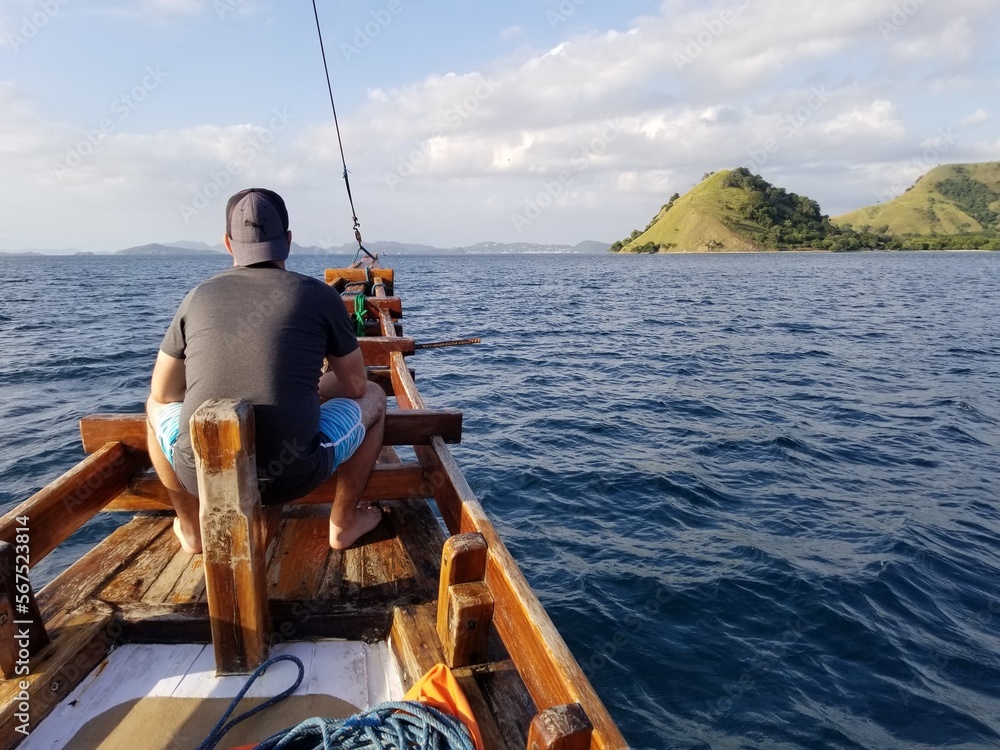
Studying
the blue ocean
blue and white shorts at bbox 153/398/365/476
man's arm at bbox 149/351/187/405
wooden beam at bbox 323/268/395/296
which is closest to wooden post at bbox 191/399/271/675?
blue and white shorts at bbox 153/398/365/476

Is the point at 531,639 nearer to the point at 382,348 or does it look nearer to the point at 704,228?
the point at 382,348

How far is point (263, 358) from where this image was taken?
2.72 metres

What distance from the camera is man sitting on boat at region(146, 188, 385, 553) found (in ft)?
8.90

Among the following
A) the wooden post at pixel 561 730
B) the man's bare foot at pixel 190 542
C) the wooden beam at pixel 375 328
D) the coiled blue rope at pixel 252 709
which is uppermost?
the wooden beam at pixel 375 328

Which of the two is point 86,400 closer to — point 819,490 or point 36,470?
point 36,470

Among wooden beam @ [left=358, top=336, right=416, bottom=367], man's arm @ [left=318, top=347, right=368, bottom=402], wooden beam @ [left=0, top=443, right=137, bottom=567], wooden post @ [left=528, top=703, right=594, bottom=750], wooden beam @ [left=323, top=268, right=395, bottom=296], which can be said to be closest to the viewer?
wooden post @ [left=528, top=703, right=594, bottom=750]

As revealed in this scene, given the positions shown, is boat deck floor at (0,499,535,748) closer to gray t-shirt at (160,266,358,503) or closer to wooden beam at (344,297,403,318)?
gray t-shirt at (160,266,358,503)

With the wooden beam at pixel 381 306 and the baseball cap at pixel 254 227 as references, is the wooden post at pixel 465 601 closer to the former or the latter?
the baseball cap at pixel 254 227

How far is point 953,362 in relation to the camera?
18.2 meters

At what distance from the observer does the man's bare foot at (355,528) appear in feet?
12.5

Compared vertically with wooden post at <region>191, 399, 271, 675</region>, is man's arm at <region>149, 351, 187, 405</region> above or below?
above

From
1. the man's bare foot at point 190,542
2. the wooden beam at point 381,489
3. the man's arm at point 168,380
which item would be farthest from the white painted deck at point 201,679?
the man's arm at point 168,380

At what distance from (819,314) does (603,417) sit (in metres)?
23.1

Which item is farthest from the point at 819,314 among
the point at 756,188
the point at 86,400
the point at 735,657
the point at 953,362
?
the point at 756,188
